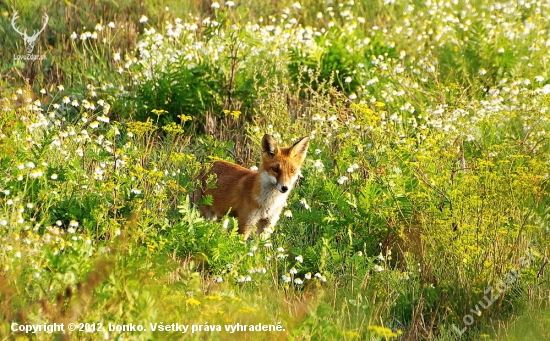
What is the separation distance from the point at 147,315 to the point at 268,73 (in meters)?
6.39

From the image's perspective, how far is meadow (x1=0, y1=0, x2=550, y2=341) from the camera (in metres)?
5.37

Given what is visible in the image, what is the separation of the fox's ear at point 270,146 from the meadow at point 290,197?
483 mm

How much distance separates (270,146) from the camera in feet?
27.5

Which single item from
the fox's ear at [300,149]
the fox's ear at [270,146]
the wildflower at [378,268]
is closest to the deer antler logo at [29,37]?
the fox's ear at [270,146]

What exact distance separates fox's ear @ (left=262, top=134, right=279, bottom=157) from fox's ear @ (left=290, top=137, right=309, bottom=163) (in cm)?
16

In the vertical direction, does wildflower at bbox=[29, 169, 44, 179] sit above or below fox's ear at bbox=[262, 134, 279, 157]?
below

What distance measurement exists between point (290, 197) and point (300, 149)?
641mm

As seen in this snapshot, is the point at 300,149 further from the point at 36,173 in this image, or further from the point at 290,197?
the point at 36,173

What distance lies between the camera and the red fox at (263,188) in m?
8.27

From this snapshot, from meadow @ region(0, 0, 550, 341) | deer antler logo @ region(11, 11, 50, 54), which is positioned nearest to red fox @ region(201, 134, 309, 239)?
meadow @ region(0, 0, 550, 341)

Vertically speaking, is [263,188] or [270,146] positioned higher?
[270,146]
